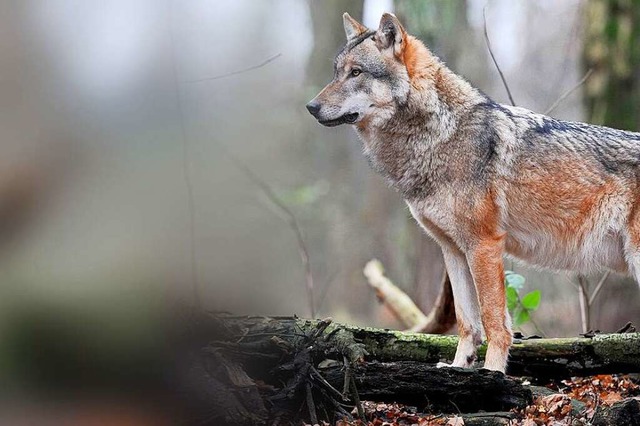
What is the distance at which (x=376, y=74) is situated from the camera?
428 centimetres

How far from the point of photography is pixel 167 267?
1.03 m

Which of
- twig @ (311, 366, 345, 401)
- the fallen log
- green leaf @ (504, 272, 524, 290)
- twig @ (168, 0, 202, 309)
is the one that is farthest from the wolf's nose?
twig @ (168, 0, 202, 309)

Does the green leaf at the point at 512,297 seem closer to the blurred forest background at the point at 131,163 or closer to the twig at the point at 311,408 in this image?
the twig at the point at 311,408

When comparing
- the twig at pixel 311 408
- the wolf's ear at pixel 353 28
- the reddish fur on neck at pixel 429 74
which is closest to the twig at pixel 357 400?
the twig at pixel 311 408

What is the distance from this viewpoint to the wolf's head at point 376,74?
4.23 meters

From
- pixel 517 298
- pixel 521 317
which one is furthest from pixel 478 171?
pixel 521 317

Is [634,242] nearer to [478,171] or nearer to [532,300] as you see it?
[478,171]

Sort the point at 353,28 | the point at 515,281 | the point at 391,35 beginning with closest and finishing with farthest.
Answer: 1. the point at 391,35
2. the point at 353,28
3. the point at 515,281

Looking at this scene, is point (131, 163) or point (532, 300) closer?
point (131, 163)

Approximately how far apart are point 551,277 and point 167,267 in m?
12.0

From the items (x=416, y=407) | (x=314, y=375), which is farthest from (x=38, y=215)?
(x=416, y=407)

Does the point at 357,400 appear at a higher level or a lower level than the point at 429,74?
lower

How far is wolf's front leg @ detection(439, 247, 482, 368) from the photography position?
4.29 m

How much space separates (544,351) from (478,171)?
1.24 meters
